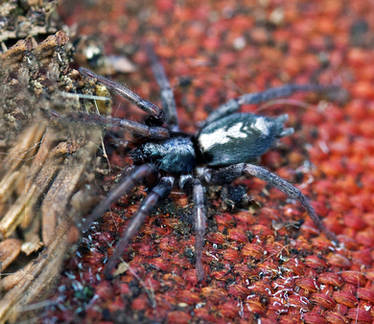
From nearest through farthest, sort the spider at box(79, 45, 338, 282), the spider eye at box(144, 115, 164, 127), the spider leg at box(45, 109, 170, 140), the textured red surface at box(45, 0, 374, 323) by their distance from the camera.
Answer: the textured red surface at box(45, 0, 374, 323)
the spider leg at box(45, 109, 170, 140)
the spider at box(79, 45, 338, 282)
the spider eye at box(144, 115, 164, 127)

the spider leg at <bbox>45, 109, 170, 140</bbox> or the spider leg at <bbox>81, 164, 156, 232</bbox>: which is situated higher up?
the spider leg at <bbox>45, 109, 170, 140</bbox>

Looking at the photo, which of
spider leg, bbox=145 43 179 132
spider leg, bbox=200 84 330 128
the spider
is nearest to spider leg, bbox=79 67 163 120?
the spider

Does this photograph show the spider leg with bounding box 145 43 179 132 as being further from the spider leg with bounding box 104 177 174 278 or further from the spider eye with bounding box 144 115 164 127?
the spider leg with bounding box 104 177 174 278

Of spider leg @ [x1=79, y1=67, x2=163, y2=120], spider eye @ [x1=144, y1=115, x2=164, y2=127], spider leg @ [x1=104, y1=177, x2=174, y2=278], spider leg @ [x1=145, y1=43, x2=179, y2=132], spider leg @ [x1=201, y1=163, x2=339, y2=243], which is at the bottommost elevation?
spider leg @ [x1=104, y1=177, x2=174, y2=278]

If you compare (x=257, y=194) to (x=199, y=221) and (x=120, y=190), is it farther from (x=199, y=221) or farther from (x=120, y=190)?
(x=120, y=190)

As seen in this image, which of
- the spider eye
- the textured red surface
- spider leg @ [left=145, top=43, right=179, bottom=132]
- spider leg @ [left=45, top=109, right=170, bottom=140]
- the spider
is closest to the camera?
the textured red surface

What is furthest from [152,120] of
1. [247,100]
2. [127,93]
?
[247,100]

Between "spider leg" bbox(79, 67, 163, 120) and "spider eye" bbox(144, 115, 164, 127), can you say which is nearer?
"spider leg" bbox(79, 67, 163, 120)
